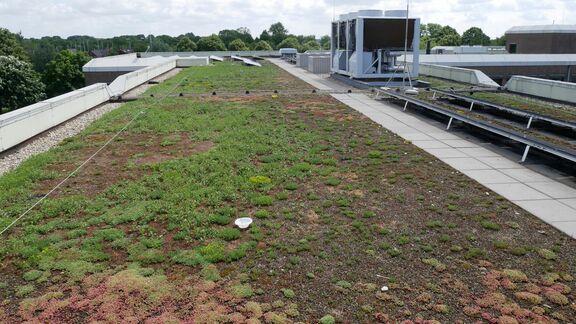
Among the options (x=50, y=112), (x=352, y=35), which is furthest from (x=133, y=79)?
(x=352, y=35)

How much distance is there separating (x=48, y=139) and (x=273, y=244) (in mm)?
8888

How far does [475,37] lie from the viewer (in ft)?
366

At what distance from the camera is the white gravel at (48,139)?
10.5 meters

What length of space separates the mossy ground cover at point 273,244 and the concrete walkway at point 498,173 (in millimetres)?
340

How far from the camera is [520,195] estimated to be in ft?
26.8

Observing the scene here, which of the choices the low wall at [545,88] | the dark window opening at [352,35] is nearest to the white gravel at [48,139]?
the dark window opening at [352,35]

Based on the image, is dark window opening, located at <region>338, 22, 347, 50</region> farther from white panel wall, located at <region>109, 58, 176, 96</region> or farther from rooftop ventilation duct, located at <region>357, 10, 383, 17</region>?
white panel wall, located at <region>109, 58, 176, 96</region>

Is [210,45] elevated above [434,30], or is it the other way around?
[434,30]

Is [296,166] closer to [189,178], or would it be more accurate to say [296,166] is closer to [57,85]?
[189,178]

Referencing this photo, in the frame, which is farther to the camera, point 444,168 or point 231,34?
point 231,34

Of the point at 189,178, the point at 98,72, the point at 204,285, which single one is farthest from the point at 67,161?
the point at 98,72

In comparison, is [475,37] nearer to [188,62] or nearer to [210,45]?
[210,45]

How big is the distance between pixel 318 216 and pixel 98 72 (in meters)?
37.9

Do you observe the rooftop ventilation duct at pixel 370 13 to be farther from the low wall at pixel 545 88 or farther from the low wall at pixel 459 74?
the low wall at pixel 545 88
